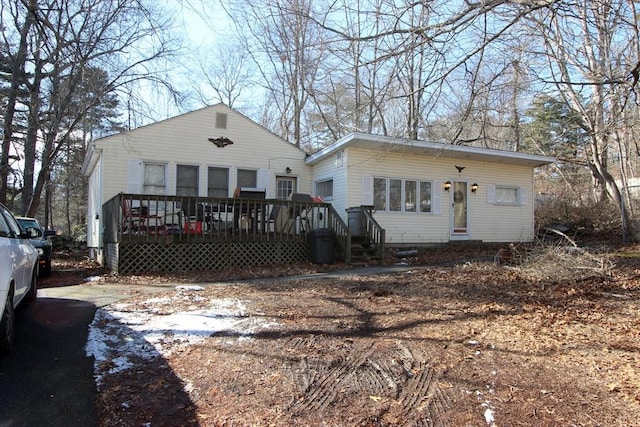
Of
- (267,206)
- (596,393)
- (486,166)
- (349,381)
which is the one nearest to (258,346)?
(349,381)

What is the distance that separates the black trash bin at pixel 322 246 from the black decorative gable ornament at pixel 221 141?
398 cm

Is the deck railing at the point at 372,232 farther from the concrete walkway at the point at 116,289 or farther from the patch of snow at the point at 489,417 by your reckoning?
the patch of snow at the point at 489,417

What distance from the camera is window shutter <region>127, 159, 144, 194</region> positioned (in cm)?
1104

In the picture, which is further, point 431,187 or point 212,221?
point 431,187

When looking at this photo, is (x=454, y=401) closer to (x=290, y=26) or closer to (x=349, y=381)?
(x=349, y=381)

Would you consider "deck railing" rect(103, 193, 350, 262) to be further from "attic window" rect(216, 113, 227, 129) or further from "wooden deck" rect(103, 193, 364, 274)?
"attic window" rect(216, 113, 227, 129)

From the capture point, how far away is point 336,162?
11828mm

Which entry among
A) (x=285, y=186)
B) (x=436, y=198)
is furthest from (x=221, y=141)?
(x=436, y=198)

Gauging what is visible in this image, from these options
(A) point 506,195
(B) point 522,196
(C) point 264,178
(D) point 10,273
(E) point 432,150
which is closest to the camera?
(D) point 10,273

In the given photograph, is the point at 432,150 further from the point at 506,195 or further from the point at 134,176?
the point at 134,176

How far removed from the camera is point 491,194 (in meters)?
13.5

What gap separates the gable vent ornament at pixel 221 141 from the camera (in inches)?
467

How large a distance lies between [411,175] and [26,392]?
1087 centimetres

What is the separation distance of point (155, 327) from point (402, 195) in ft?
29.9
